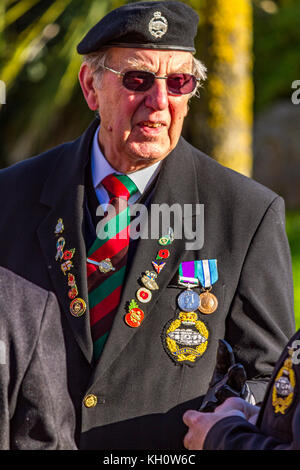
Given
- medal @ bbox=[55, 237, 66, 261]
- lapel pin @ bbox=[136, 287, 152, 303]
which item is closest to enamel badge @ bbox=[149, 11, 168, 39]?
medal @ bbox=[55, 237, 66, 261]

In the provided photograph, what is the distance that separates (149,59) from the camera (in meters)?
3.31

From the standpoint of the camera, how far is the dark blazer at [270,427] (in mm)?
2311

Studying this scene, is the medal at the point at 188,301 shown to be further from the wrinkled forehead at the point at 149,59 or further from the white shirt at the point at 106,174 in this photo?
the wrinkled forehead at the point at 149,59

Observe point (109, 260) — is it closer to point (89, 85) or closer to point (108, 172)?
point (108, 172)

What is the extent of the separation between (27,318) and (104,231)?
472 mm

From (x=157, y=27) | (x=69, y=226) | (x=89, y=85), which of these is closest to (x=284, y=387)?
(x=69, y=226)

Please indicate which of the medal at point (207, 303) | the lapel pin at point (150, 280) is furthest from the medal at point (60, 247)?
the medal at point (207, 303)

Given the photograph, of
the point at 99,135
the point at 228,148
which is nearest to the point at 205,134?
the point at 228,148

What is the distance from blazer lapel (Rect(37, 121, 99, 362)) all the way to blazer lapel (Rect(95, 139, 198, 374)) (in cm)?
10

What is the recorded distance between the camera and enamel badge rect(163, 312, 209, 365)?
10.5 ft

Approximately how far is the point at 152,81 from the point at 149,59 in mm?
88

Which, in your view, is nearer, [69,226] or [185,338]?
[185,338]

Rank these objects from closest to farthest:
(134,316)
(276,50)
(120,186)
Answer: (134,316) < (120,186) < (276,50)

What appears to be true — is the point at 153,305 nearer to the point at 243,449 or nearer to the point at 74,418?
the point at 74,418
